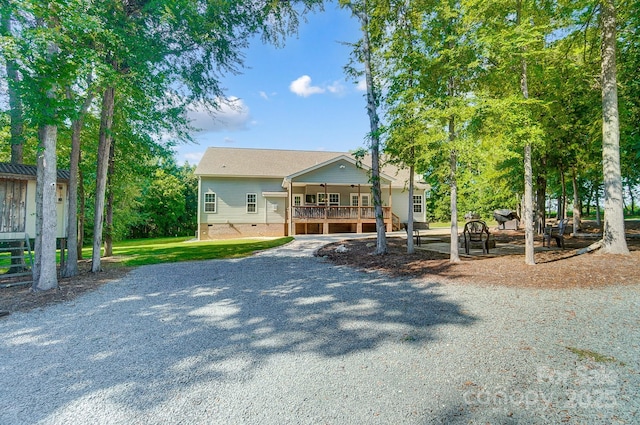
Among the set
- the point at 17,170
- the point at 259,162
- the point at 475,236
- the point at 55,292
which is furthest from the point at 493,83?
the point at 259,162

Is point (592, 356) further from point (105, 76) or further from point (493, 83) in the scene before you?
point (105, 76)

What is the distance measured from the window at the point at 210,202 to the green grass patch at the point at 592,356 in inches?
853

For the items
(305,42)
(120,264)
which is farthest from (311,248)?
(305,42)

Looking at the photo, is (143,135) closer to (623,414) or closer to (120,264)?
(120,264)

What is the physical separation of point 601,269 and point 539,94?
8021 mm

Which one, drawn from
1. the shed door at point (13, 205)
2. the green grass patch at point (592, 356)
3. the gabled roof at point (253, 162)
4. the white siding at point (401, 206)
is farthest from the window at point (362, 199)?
the green grass patch at point (592, 356)

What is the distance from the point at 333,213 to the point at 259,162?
297 inches

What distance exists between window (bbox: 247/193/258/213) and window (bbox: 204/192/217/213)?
2.40 meters

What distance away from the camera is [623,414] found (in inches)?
97.8

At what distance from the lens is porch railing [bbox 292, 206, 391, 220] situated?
21.6 meters

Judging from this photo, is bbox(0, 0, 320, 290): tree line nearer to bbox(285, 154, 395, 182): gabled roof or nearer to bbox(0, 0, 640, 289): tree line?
bbox(0, 0, 640, 289): tree line

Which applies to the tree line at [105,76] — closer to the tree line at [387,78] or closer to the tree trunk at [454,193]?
the tree line at [387,78]

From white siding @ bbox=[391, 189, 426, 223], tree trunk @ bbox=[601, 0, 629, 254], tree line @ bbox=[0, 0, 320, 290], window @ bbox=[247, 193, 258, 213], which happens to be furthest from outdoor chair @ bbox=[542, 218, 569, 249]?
window @ bbox=[247, 193, 258, 213]

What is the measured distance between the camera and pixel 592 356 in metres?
3.41
